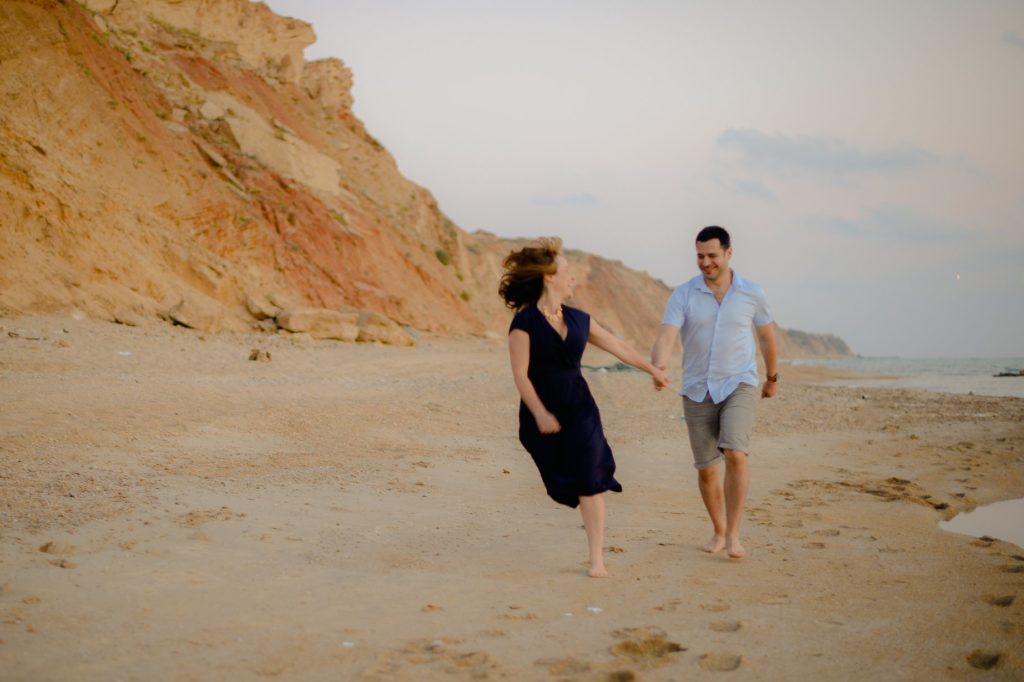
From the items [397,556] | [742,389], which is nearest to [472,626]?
[397,556]

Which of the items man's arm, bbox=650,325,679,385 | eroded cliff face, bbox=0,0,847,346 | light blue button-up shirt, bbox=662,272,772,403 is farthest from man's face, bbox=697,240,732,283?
eroded cliff face, bbox=0,0,847,346

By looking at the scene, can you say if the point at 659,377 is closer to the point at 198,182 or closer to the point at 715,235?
the point at 715,235

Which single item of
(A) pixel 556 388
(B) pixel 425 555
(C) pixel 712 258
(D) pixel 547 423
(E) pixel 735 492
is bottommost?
(B) pixel 425 555

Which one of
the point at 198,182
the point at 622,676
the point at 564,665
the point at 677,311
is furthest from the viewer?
the point at 198,182

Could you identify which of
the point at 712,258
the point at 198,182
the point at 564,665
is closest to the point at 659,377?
the point at 712,258

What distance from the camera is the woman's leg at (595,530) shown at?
442cm

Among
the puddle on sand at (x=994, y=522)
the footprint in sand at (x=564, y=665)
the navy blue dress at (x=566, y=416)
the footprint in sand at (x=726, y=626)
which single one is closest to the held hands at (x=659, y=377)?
the navy blue dress at (x=566, y=416)

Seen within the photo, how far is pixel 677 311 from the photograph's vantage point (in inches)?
206

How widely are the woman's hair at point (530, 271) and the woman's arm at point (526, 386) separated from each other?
230 millimetres

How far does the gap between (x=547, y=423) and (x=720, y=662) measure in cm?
161

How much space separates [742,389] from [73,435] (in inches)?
222

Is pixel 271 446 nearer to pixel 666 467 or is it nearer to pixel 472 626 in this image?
pixel 666 467

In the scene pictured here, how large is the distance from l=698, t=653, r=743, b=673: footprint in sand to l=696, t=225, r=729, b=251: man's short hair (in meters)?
2.62

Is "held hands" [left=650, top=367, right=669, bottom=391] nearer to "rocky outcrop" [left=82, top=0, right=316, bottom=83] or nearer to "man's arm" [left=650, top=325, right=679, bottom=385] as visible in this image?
"man's arm" [left=650, top=325, right=679, bottom=385]
